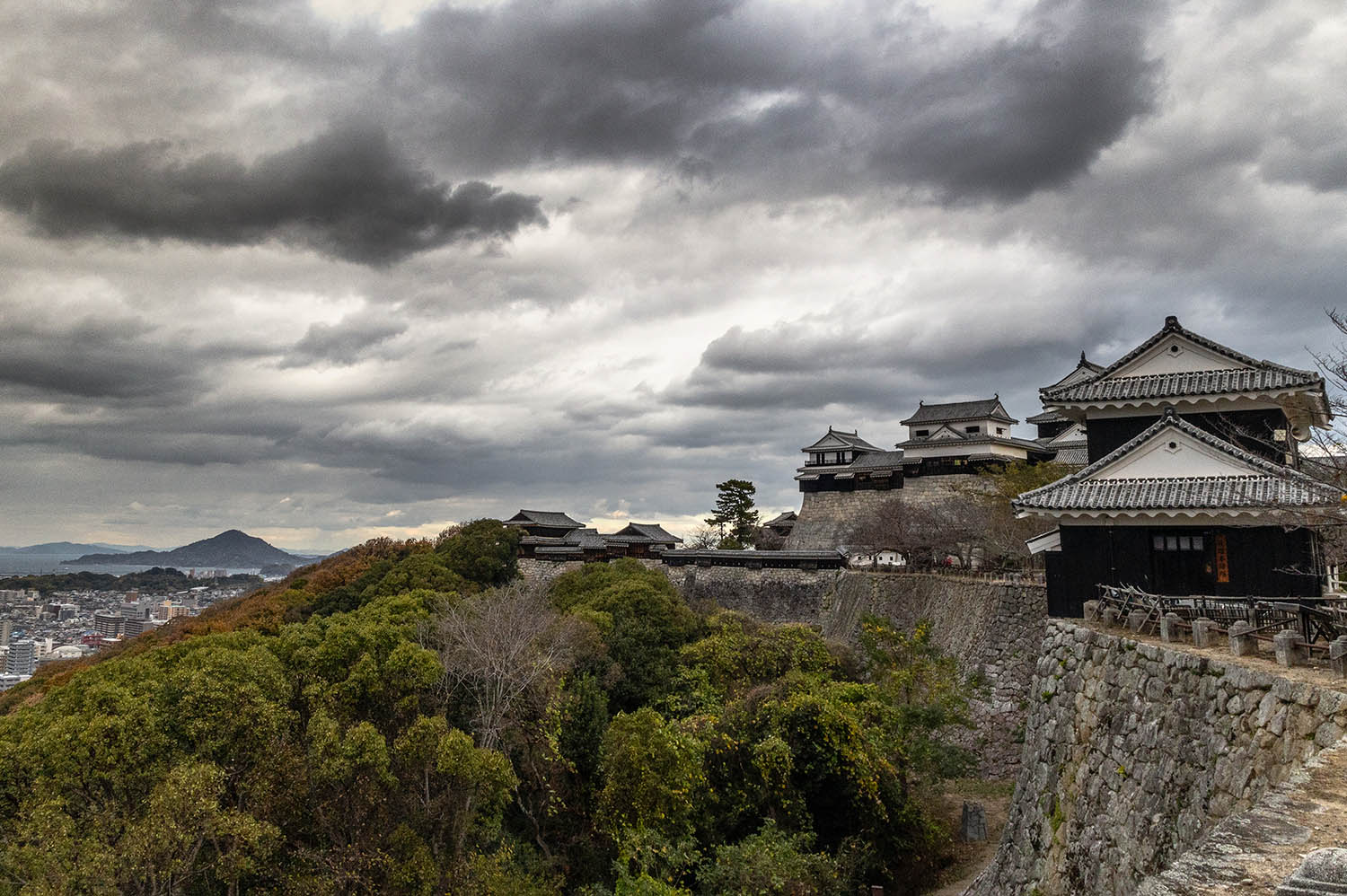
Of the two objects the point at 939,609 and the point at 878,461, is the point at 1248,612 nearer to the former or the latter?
the point at 939,609

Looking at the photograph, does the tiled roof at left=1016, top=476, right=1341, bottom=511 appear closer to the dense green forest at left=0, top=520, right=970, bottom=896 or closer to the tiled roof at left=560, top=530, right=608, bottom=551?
the dense green forest at left=0, top=520, right=970, bottom=896

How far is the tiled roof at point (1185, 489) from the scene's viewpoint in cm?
1055

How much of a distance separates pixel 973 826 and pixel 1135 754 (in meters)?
9.37

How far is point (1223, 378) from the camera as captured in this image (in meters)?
13.0

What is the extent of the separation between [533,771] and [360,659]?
4.26m

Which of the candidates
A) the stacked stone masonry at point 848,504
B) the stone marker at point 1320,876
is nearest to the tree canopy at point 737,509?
the stacked stone masonry at point 848,504

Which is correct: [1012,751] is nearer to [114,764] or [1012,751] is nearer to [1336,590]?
[1336,590]

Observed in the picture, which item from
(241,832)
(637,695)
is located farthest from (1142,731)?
(637,695)

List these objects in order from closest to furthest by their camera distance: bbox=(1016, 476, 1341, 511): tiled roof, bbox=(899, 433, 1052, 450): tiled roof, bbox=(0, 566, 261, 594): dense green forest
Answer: bbox=(1016, 476, 1341, 511): tiled roof → bbox=(899, 433, 1052, 450): tiled roof → bbox=(0, 566, 261, 594): dense green forest

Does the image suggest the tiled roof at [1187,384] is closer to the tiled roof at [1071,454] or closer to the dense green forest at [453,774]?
the dense green forest at [453,774]

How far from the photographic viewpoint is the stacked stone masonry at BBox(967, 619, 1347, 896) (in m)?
6.26

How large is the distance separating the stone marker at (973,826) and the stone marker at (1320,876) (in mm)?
15273

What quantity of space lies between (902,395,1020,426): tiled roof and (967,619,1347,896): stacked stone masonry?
86.9 feet

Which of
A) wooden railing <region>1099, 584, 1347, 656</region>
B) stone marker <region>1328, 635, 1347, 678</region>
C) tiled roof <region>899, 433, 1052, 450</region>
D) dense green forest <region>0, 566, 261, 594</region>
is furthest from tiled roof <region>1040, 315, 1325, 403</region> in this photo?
dense green forest <region>0, 566, 261, 594</region>
